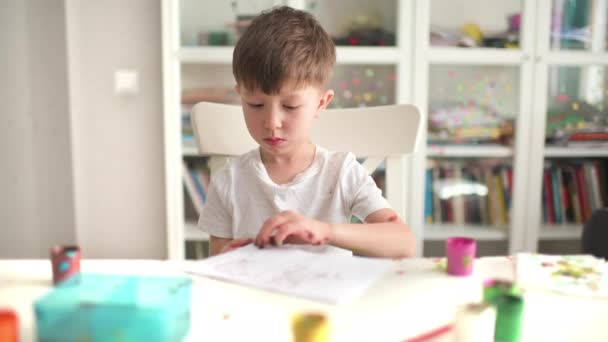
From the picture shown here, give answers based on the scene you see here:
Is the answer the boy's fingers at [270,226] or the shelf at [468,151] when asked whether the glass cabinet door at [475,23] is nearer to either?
the shelf at [468,151]

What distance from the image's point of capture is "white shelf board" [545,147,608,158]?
2400 mm

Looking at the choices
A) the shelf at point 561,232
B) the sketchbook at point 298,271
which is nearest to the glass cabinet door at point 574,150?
the shelf at point 561,232

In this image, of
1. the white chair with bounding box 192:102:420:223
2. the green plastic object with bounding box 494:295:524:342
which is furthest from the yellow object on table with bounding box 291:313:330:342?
the white chair with bounding box 192:102:420:223

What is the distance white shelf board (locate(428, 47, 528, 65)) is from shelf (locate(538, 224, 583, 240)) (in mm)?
797

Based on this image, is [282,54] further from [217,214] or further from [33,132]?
[33,132]

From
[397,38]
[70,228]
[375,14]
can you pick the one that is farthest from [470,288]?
[70,228]

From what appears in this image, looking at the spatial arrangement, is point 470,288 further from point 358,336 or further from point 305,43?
point 305,43

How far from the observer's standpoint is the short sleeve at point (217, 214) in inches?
45.9

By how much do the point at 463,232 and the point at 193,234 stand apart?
1.25 meters

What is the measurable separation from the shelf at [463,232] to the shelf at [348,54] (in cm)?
79

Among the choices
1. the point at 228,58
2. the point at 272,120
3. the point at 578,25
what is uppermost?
the point at 578,25

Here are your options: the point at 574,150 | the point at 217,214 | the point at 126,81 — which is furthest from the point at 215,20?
the point at 574,150

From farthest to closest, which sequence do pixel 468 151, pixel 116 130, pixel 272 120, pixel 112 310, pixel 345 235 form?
pixel 116 130, pixel 468 151, pixel 272 120, pixel 345 235, pixel 112 310

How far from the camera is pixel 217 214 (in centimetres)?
118
